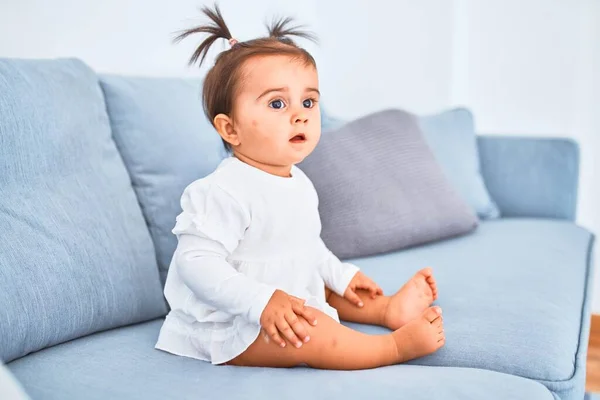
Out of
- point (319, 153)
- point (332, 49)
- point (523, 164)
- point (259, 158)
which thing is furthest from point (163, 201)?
point (332, 49)

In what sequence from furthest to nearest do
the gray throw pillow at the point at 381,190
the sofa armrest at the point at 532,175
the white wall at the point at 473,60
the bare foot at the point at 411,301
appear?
the white wall at the point at 473,60
the sofa armrest at the point at 532,175
the gray throw pillow at the point at 381,190
the bare foot at the point at 411,301

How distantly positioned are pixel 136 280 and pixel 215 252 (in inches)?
11.2

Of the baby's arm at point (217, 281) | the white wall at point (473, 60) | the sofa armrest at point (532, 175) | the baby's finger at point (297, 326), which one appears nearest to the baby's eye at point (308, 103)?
the baby's arm at point (217, 281)

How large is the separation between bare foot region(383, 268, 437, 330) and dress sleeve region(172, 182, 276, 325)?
34 cm

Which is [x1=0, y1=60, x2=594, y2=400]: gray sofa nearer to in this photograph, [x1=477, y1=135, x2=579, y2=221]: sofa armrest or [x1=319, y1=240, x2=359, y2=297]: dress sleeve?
[x1=319, y1=240, x2=359, y2=297]: dress sleeve

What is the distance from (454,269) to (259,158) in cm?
69

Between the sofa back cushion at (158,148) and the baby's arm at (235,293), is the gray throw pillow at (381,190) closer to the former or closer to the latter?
the sofa back cushion at (158,148)

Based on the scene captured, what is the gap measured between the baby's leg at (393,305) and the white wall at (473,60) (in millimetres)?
1346

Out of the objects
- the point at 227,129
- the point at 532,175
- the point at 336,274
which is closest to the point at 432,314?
the point at 336,274

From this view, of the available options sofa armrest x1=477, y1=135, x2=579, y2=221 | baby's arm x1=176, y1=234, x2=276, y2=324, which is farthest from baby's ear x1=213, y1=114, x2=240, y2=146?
sofa armrest x1=477, y1=135, x2=579, y2=221

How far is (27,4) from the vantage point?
1.81m

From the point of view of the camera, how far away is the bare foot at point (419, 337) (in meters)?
1.32

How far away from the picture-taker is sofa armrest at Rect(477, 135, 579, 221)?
8.78 feet

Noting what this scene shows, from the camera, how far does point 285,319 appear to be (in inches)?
47.3
